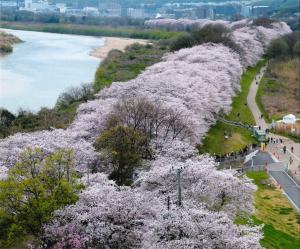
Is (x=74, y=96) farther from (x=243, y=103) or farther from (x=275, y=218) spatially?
(x=275, y=218)

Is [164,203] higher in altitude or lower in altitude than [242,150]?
higher

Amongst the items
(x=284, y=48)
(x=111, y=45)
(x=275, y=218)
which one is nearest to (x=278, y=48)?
(x=284, y=48)

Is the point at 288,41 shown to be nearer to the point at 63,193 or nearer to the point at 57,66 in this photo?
the point at 57,66

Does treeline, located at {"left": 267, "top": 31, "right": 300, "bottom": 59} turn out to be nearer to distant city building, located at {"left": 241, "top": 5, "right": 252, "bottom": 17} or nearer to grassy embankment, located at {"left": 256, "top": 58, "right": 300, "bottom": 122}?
grassy embankment, located at {"left": 256, "top": 58, "right": 300, "bottom": 122}

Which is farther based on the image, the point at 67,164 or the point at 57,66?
the point at 57,66

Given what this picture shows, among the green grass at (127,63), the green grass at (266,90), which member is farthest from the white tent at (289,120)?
the green grass at (127,63)

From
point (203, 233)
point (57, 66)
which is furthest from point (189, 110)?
point (57, 66)
